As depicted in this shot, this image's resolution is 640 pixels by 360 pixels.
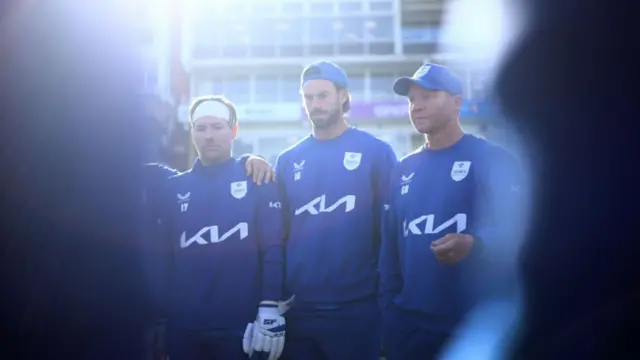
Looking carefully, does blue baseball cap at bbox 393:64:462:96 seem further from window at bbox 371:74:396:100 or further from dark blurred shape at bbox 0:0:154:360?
window at bbox 371:74:396:100

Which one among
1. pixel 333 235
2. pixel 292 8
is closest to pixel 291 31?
pixel 292 8

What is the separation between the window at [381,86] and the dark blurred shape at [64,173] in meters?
22.9

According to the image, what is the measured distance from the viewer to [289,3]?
24.5 m

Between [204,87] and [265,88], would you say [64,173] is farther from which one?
[204,87]

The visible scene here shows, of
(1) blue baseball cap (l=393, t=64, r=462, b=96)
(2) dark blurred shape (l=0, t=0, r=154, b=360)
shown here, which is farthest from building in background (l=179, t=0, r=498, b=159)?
(2) dark blurred shape (l=0, t=0, r=154, b=360)

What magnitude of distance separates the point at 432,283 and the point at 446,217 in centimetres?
33

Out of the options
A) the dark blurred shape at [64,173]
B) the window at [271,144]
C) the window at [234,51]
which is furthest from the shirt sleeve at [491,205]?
the window at [234,51]

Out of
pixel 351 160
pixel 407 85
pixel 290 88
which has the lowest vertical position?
pixel 351 160

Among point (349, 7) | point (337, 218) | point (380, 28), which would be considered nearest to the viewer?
point (337, 218)

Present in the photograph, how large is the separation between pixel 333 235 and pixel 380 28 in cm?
2287

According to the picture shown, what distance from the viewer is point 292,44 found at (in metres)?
24.3

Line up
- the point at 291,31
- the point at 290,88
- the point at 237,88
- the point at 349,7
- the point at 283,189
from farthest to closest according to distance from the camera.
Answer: the point at 349,7, the point at 237,88, the point at 291,31, the point at 290,88, the point at 283,189

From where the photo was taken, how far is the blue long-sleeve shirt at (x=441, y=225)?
275cm

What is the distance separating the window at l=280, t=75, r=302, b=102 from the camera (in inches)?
942
